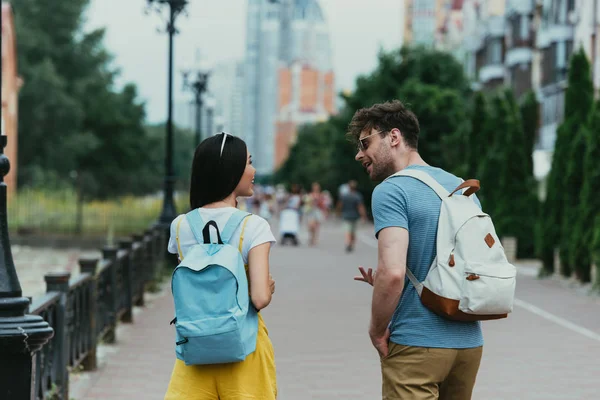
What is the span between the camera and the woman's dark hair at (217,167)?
438 centimetres

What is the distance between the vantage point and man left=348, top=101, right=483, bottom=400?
4301mm

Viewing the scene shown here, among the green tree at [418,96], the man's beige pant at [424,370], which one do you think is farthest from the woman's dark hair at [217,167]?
the green tree at [418,96]

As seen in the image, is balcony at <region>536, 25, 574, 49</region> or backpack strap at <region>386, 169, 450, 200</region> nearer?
backpack strap at <region>386, 169, 450, 200</region>

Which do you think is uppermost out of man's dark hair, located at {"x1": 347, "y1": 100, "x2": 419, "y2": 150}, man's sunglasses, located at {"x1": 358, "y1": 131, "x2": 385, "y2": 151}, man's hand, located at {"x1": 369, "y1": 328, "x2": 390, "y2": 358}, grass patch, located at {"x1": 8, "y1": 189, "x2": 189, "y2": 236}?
man's dark hair, located at {"x1": 347, "y1": 100, "x2": 419, "y2": 150}

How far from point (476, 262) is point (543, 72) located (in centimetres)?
5459

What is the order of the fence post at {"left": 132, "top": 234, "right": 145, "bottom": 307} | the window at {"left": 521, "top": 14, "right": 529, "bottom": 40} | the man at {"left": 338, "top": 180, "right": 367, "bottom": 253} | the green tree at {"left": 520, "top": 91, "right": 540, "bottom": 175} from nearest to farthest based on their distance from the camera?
the fence post at {"left": 132, "top": 234, "right": 145, "bottom": 307}
the green tree at {"left": 520, "top": 91, "right": 540, "bottom": 175}
the man at {"left": 338, "top": 180, "right": 367, "bottom": 253}
the window at {"left": 521, "top": 14, "right": 529, "bottom": 40}

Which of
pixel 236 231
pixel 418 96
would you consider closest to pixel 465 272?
pixel 236 231

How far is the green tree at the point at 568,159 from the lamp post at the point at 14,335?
52.5 ft

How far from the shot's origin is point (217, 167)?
14.4ft

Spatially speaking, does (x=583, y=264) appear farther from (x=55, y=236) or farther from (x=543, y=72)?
(x=543, y=72)

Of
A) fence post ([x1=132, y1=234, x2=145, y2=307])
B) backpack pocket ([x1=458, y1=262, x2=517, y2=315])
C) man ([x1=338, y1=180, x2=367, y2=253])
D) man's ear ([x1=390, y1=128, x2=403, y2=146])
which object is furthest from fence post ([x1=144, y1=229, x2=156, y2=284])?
man ([x1=338, y1=180, x2=367, y2=253])

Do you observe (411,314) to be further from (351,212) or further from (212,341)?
(351,212)

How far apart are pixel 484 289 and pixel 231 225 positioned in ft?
3.05

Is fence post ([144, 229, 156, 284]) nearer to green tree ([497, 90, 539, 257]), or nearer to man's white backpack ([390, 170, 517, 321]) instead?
green tree ([497, 90, 539, 257])
